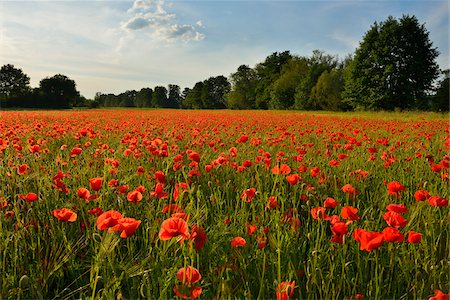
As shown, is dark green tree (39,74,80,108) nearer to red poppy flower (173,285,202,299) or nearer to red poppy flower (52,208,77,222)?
red poppy flower (52,208,77,222)

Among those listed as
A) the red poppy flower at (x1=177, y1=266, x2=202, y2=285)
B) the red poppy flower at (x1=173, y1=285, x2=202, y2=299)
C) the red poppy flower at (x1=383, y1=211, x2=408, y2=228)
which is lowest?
the red poppy flower at (x1=173, y1=285, x2=202, y2=299)

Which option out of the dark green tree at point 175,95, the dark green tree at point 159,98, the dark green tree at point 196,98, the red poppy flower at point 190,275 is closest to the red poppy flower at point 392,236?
the red poppy flower at point 190,275

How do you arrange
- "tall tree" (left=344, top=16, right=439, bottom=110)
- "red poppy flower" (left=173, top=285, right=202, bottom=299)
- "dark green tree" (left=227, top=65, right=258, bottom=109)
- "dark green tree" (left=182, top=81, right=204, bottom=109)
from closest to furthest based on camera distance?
"red poppy flower" (left=173, top=285, right=202, bottom=299) < "tall tree" (left=344, top=16, right=439, bottom=110) < "dark green tree" (left=227, top=65, right=258, bottom=109) < "dark green tree" (left=182, top=81, right=204, bottom=109)

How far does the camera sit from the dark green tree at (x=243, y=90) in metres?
67.2

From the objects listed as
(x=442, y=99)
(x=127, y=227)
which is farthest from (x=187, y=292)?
(x=442, y=99)

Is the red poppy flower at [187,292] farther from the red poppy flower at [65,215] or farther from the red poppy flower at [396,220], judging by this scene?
the red poppy flower at [396,220]

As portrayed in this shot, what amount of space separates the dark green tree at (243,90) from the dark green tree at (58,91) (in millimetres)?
30964

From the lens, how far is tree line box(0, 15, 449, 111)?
109 feet

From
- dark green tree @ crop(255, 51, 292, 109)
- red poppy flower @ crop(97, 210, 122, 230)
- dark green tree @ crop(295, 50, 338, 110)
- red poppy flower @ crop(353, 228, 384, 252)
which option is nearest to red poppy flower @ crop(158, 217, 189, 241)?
red poppy flower @ crop(97, 210, 122, 230)

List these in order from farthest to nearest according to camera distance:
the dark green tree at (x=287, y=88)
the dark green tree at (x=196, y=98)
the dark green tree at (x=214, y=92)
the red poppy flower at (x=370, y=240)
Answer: the dark green tree at (x=196, y=98), the dark green tree at (x=214, y=92), the dark green tree at (x=287, y=88), the red poppy flower at (x=370, y=240)

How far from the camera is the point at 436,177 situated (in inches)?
126

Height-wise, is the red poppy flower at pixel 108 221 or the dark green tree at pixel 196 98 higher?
the dark green tree at pixel 196 98

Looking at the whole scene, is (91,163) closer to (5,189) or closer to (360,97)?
(5,189)

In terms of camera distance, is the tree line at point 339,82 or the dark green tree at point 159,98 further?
the dark green tree at point 159,98
